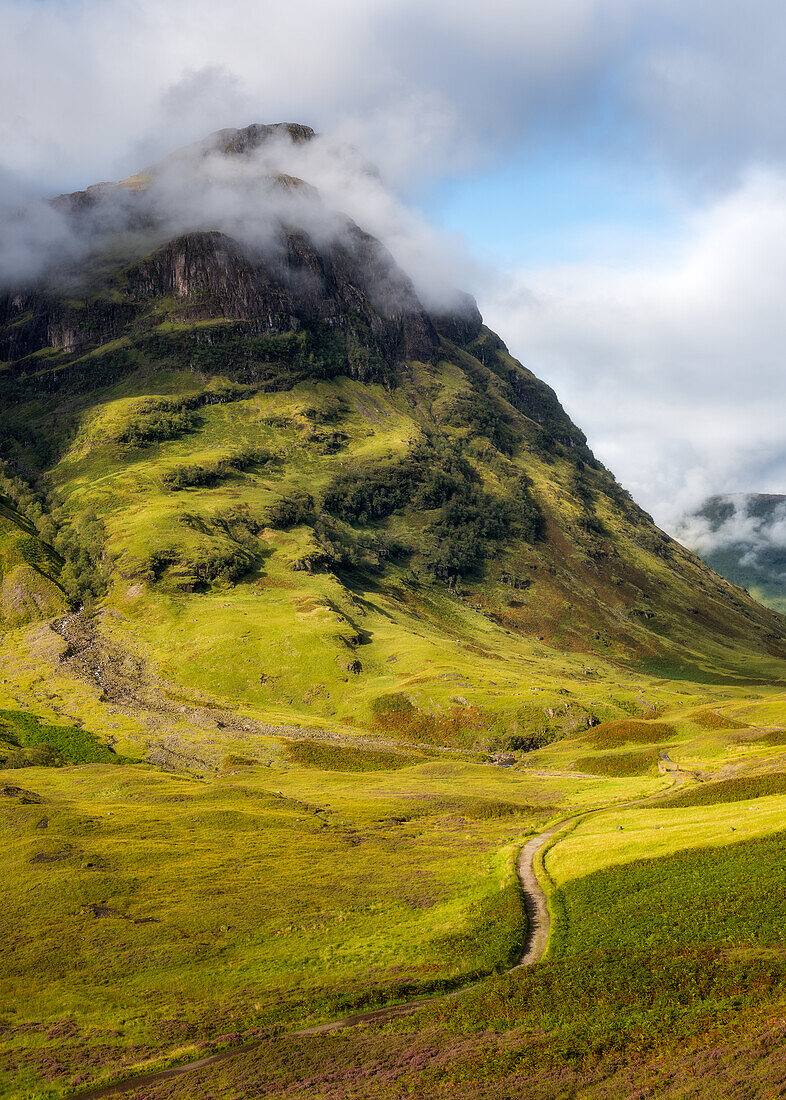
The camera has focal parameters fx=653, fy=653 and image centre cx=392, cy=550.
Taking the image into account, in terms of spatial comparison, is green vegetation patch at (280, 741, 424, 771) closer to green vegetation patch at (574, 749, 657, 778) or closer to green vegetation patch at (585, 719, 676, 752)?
green vegetation patch at (574, 749, 657, 778)

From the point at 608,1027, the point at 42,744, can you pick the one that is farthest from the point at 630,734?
the point at 42,744

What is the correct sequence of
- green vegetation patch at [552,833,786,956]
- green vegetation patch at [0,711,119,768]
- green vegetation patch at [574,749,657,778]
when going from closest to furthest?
green vegetation patch at [552,833,786,956]
green vegetation patch at [574,749,657,778]
green vegetation patch at [0,711,119,768]

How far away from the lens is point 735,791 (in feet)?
237

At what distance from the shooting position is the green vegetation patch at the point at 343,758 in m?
138

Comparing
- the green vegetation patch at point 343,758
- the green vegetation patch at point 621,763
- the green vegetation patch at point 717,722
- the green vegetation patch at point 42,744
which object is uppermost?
the green vegetation patch at point 42,744

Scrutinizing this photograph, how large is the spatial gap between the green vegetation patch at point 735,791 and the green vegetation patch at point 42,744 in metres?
111

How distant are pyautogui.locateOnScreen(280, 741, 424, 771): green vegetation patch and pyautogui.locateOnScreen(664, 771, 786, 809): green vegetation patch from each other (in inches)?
2841

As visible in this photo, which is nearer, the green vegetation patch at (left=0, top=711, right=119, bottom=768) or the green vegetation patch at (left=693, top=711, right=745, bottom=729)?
the green vegetation patch at (left=0, top=711, right=119, bottom=768)

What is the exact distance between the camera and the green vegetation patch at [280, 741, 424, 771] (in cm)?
13838

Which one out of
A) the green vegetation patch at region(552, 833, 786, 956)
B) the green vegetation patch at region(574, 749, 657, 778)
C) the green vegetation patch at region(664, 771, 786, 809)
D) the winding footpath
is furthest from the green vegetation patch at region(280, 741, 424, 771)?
the green vegetation patch at region(552, 833, 786, 956)

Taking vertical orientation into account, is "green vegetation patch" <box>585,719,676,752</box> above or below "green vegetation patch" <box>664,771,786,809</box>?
above

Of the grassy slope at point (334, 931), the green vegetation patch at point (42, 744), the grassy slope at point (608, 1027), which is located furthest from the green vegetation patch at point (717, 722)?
the green vegetation patch at point (42, 744)

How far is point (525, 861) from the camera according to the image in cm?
6575

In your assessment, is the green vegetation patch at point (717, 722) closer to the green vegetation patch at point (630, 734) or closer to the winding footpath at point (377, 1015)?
the green vegetation patch at point (630, 734)
